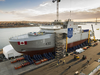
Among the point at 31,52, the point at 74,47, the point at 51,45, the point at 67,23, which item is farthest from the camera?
the point at 74,47

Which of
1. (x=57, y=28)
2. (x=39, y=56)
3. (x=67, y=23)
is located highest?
(x=67, y=23)

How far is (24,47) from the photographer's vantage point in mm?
14102

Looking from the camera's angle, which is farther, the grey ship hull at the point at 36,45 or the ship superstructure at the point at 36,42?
the grey ship hull at the point at 36,45

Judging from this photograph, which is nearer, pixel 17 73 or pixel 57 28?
pixel 17 73

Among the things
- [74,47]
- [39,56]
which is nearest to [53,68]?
[39,56]

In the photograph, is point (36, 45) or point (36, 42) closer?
point (36, 42)

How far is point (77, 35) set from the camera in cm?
2267

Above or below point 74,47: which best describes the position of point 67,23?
above

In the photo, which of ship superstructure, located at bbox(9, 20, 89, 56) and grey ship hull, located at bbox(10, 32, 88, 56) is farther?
grey ship hull, located at bbox(10, 32, 88, 56)

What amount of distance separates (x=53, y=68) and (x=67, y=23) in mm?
12993

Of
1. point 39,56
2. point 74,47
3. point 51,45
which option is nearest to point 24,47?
point 39,56

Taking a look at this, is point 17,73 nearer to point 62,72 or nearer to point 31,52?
point 31,52

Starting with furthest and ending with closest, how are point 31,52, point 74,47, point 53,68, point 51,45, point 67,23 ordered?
1. point 74,47
2. point 67,23
3. point 51,45
4. point 31,52
5. point 53,68

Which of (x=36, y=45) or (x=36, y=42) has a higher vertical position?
(x=36, y=42)
